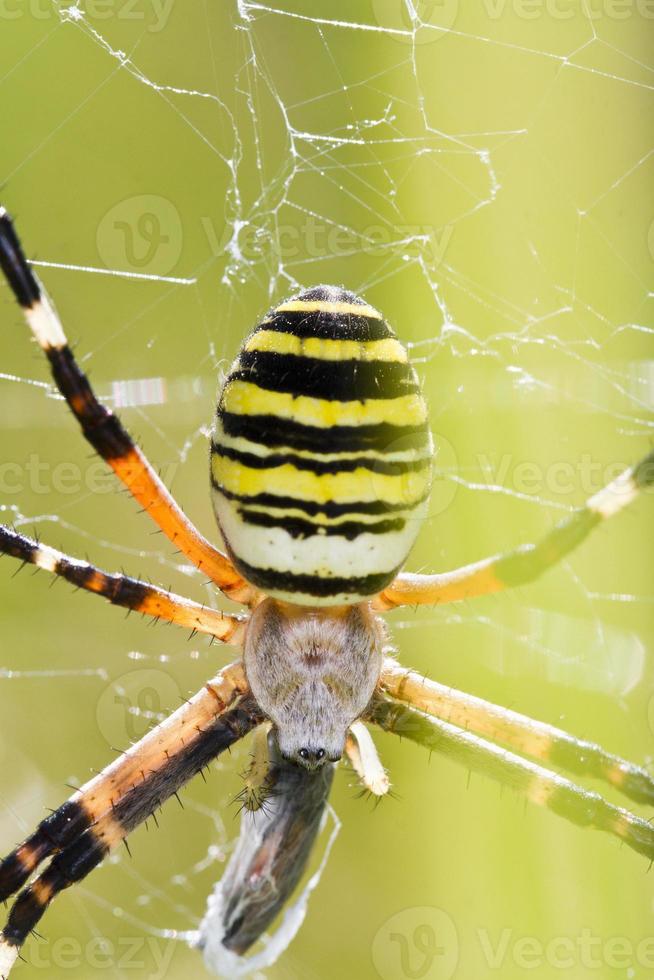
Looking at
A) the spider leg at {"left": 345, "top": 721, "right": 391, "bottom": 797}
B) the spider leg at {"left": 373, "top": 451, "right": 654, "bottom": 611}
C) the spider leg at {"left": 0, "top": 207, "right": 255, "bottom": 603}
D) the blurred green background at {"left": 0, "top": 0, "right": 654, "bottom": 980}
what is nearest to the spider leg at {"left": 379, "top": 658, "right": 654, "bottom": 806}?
the spider leg at {"left": 345, "top": 721, "right": 391, "bottom": 797}

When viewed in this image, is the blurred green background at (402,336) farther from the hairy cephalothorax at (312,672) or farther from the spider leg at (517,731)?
the hairy cephalothorax at (312,672)

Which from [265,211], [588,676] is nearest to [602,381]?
[588,676]

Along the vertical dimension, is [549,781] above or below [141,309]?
below

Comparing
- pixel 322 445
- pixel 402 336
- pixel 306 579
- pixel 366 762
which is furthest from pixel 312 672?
pixel 402 336

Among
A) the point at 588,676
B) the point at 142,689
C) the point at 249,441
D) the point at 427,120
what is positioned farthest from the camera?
the point at 142,689

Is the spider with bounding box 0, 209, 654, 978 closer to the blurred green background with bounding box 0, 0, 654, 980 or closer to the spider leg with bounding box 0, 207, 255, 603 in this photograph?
the spider leg with bounding box 0, 207, 255, 603

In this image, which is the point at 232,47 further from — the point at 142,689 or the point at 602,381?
the point at 142,689
